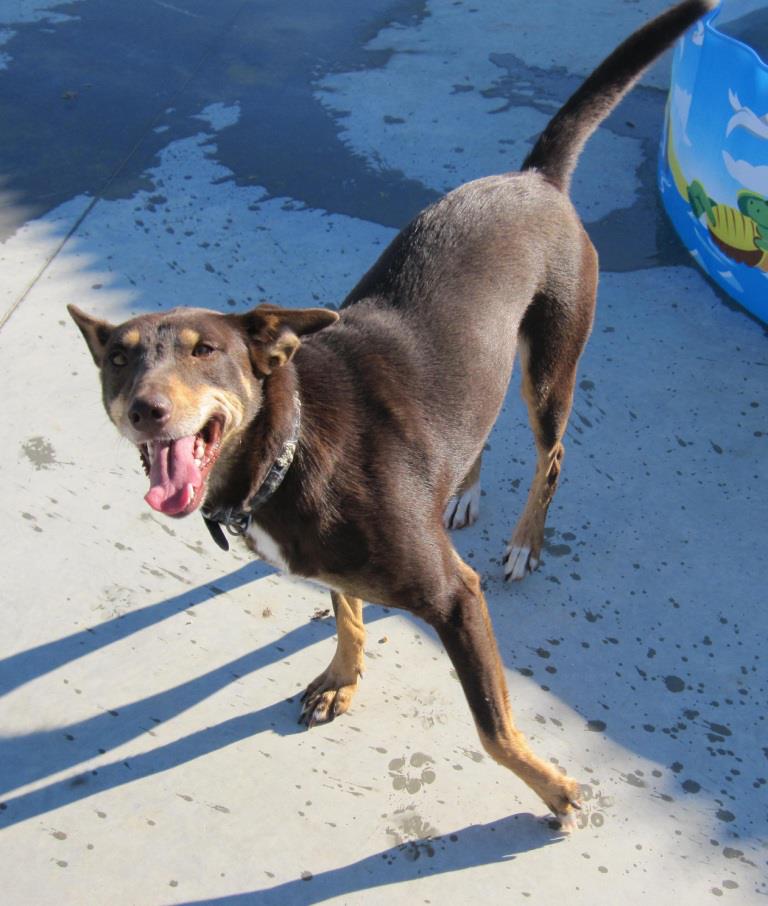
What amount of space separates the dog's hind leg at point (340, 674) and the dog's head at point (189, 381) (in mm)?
708

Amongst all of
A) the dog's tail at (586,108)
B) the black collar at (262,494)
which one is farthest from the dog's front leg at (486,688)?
the dog's tail at (586,108)

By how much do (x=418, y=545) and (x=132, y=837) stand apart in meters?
1.07

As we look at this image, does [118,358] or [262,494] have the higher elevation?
[118,358]

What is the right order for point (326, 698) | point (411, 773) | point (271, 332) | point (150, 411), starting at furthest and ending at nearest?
point (326, 698), point (411, 773), point (271, 332), point (150, 411)

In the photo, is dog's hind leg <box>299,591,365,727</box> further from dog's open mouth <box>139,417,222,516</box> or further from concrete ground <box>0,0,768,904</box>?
dog's open mouth <box>139,417,222,516</box>

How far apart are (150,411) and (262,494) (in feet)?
1.15

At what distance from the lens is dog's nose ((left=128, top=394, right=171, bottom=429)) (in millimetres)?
2062

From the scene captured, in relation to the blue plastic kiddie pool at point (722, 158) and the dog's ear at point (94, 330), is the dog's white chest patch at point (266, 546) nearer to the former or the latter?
the dog's ear at point (94, 330)

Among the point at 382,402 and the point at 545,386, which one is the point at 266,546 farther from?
the point at 545,386

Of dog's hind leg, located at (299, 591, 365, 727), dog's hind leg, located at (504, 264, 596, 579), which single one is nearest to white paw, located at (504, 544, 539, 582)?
dog's hind leg, located at (504, 264, 596, 579)

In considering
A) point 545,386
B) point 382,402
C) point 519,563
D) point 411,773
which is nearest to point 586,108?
point 545,386

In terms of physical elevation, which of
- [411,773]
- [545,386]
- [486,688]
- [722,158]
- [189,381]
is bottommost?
[411,773]

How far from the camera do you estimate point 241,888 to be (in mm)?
2406

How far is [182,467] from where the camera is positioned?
2182mm
